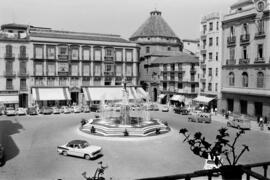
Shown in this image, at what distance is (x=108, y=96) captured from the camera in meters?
50.7

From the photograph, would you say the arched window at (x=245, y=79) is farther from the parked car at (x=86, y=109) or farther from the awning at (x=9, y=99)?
the awning at (x=9, y=99)

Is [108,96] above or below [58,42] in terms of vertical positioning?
below

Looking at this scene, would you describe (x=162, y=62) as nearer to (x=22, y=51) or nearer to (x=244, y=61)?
(x=244, y=61)

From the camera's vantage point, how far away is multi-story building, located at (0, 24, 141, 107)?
46125 mm

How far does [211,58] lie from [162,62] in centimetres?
1347

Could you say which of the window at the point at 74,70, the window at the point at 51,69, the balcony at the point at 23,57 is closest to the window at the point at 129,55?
the window at the point at 74,70

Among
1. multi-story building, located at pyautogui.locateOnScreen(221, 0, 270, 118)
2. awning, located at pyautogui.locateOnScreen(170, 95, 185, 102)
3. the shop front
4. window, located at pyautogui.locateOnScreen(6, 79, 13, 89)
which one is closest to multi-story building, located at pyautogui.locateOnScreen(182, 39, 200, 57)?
awning, located at pyautogui.locateOnScreen(170, 95, 185, 102)

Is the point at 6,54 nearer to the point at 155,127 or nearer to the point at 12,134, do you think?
the point at 12,134

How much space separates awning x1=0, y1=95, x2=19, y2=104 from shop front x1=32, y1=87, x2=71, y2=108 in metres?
2.57

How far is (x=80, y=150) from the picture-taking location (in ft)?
63.7

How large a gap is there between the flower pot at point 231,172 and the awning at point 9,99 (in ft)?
147

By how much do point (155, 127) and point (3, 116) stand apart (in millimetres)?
23204

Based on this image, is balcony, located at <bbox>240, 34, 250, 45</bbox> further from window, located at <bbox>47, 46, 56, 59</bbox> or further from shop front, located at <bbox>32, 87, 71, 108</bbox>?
window, located at <bbox>47, 46, 56, 59</bbox>

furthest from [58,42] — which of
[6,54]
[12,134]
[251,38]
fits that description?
[251,38]
